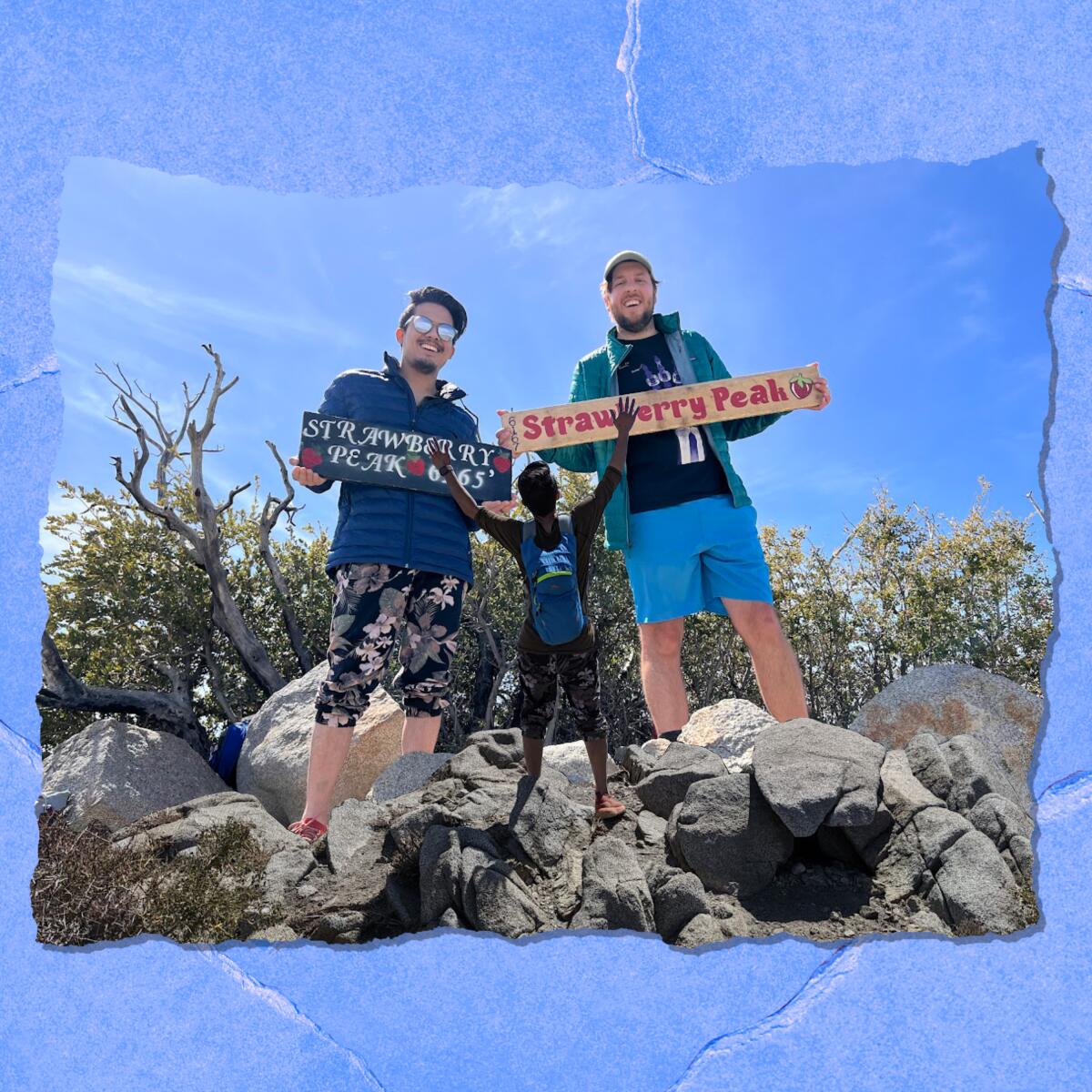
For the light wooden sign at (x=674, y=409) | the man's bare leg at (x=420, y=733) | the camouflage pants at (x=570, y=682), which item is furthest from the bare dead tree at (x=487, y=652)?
the light wooden sign at (x=674, y=409)

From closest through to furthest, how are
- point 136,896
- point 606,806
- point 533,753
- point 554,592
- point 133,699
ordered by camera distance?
1. point 136,896
2. point 554,592
3. point 606,806
4. point 533,753
5. point 133,699

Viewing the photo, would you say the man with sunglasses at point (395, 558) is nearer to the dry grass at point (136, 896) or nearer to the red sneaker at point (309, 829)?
the red sneaker at point (309, 829)

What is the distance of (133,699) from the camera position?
399 cm

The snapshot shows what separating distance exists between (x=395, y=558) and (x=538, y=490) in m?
0.71

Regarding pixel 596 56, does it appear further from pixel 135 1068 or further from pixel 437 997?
pixel 135 1068

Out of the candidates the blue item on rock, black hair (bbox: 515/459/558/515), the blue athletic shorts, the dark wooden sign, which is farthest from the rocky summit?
the dark wooden sign

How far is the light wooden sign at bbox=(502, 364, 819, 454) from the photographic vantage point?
306 cm

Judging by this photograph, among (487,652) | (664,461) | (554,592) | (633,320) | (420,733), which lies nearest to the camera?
(554,592)

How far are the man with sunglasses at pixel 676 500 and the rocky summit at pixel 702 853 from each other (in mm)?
449

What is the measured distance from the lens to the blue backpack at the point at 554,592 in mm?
2975

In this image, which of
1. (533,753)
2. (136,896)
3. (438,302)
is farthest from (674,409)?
(136,896)

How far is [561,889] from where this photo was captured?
269cm

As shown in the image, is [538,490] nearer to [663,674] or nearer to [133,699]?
[663,674]

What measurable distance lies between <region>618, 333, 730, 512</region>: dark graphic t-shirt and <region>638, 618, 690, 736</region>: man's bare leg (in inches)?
20.7
